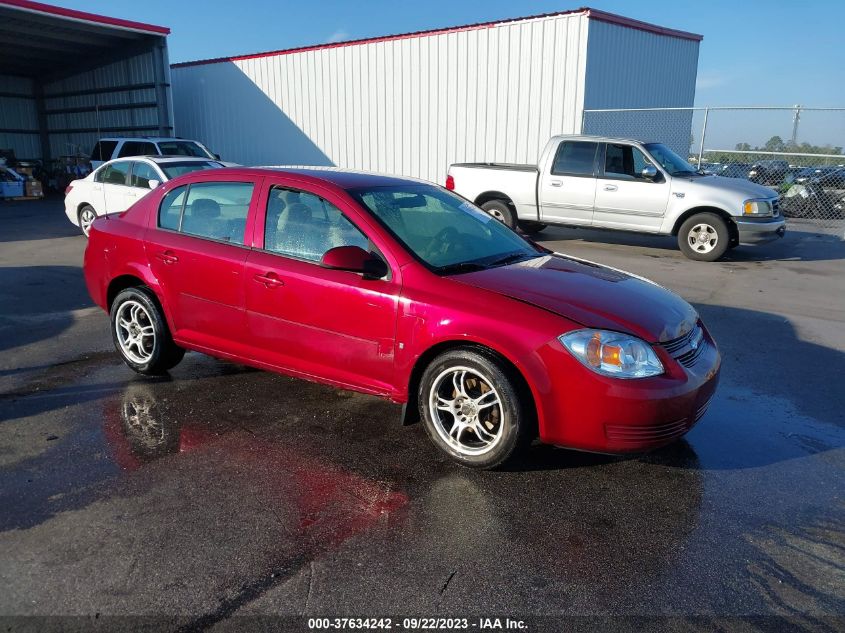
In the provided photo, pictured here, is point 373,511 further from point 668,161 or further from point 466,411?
point 668,161

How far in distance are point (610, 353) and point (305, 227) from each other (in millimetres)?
2057

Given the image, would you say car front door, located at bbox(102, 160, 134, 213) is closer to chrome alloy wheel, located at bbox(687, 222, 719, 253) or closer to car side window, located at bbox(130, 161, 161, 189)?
car side window, located at bbox(130, 161, 161, 189)

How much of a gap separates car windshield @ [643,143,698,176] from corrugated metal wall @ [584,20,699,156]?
15.1 feet

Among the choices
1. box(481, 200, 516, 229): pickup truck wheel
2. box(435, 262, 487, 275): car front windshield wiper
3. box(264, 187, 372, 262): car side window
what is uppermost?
box(264, 187, 372, 262): car side window

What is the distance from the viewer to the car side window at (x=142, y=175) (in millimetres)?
11484

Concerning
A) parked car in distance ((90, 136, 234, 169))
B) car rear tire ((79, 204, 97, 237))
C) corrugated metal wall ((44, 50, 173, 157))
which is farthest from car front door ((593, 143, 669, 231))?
corrugated metal wall ((44, 50, 173, 157))

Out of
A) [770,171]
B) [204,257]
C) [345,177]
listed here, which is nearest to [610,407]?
[345,177]

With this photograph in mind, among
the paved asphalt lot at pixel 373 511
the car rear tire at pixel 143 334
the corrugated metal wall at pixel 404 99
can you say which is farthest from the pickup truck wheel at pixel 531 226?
the car rear tire at pixel 143 334

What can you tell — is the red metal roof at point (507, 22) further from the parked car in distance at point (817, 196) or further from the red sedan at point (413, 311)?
the red sedan at point (413, 311)

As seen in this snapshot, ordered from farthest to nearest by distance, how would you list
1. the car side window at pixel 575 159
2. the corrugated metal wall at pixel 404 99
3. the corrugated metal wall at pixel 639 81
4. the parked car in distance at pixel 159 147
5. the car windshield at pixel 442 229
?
1. the corrugated metal wall at pixel 404 99
2. the parked car in distance at pixel 159 147
3. the corrugated metal wall at pixel 639 81
4. the car side window at pixel 575 159
5. the car windshield at pixel 442 229

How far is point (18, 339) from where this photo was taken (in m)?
6.28

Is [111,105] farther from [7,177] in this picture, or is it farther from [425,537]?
[425,537]

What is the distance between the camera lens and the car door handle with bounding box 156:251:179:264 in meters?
4.77

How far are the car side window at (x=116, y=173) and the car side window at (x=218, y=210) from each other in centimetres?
800
